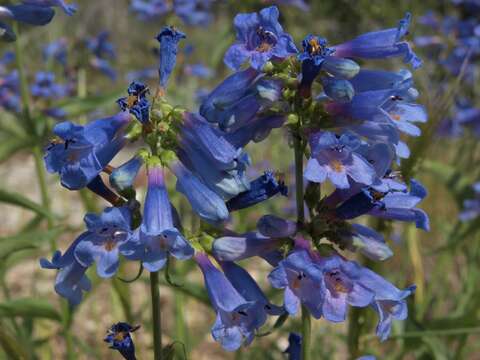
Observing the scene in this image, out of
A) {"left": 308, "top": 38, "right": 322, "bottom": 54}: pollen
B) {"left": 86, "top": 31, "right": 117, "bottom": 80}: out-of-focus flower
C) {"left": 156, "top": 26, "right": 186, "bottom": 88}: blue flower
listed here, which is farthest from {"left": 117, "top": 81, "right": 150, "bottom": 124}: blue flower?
{"left": 86, "top": 31, "right": 117, "bottom": 80}: out-of-focus flower

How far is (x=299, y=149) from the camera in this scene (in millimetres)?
1891

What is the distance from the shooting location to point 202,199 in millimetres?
1850

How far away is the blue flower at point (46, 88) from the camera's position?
4.56 m

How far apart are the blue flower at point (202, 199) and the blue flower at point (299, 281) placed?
0.72 ft

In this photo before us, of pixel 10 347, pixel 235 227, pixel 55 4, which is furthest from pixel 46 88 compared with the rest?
pixel 10 347

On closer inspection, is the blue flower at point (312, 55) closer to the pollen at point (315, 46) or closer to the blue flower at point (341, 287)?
the pollen at point (315, 46)

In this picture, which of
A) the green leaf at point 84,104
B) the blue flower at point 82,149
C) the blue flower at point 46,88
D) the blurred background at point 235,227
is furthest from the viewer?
the blue flower at point 46,88

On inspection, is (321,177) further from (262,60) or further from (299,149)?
(262,60)

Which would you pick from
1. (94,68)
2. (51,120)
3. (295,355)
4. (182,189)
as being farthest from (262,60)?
(94,68)

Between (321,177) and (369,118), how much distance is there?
→ 225 millimetres

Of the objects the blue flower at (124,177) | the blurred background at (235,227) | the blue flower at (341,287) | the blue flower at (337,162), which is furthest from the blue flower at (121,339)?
the blue flower at (337,162)

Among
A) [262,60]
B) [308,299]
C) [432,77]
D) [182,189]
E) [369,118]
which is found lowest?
[308,299]

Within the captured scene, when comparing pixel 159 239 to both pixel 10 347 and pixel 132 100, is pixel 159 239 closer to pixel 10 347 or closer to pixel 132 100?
pixel 132 100

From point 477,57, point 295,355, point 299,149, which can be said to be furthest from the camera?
point 477,57
